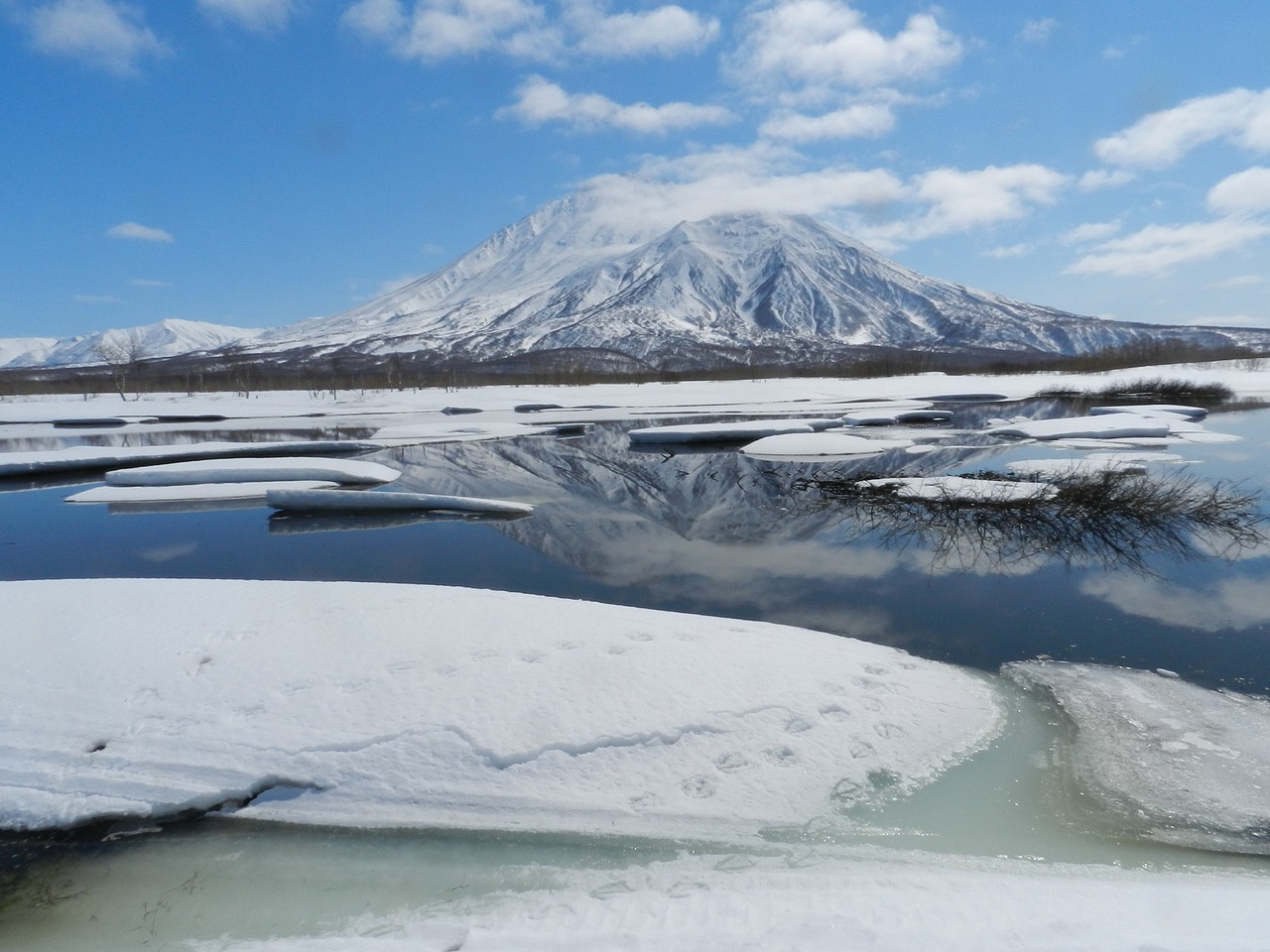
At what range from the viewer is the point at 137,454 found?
16.6 metres

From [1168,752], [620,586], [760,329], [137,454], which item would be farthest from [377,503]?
[760,329]

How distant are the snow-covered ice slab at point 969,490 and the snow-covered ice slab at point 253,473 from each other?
935 cm

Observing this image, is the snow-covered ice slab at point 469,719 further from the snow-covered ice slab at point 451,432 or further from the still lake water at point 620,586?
the snow-covered ice slab at point 451,432

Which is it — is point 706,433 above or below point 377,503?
above

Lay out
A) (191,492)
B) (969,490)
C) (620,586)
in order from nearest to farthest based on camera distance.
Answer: (620,586)
(969,490)
(191,492)

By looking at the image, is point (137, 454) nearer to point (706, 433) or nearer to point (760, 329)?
point (706, 433)

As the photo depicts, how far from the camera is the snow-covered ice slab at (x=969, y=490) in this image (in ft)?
33.9

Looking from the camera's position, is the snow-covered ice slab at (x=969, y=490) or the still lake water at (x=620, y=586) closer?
the still lake water at (x=620, y=586)

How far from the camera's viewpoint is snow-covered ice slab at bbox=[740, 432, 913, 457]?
16.1 m

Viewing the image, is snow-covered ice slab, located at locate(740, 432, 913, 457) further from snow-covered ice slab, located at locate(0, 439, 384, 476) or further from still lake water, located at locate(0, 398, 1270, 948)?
snow-covered ice slab, located at locate(0, 439, 384, 476)

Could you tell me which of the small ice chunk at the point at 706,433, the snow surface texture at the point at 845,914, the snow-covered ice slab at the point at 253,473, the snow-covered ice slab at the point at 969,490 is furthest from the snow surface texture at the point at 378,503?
the snow surface texture at the point at 845,914

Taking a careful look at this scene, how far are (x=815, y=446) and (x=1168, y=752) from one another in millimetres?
12712

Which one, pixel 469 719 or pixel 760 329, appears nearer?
pixel 469 719

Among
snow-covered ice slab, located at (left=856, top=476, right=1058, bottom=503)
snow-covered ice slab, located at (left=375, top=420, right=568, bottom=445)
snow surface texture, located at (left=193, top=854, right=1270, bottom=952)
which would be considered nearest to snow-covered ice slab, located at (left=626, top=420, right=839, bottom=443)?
snow-covered ice slab, located at (left=375, top=420, right=568, bottom=445)
